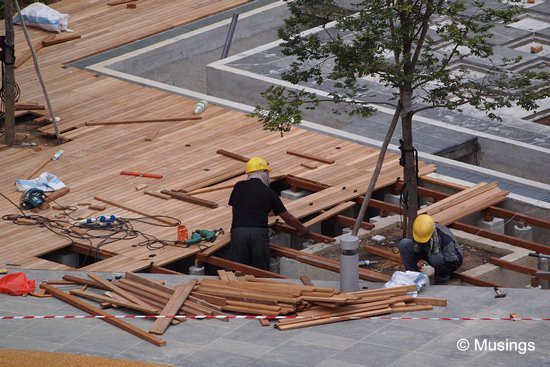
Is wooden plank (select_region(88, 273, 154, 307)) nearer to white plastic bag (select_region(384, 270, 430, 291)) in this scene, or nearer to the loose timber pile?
the loose timber pile

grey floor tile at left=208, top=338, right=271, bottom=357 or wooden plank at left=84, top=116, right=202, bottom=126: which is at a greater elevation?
wooden plank at left=84, top=116, right=202, bottom=126

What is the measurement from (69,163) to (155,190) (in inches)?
67.5

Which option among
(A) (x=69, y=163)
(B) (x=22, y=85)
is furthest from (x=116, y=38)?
(A) (x=69, y=163)

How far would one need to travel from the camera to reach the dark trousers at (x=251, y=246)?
1541cm

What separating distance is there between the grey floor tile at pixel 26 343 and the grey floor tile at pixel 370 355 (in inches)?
108

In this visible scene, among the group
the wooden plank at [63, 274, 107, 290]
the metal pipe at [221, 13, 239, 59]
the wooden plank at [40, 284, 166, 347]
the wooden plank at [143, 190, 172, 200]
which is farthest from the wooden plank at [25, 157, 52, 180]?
the metal pipe at [221, 13, 239, 59]

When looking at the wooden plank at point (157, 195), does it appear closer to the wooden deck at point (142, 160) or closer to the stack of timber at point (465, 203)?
the wooden deck at point (142, 160)

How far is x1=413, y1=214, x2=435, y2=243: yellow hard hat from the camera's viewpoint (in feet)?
46.1

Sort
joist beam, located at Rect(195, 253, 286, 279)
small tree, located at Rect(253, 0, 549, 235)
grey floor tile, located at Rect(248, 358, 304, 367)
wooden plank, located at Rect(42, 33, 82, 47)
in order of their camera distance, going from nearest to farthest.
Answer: grey floor tile, located at Rect(248, 358, 304, 367) < small tree, located at Rect(253, 0, 549, 235) < joist beam, located at Rect(195, 253, 286, 279) < wooden plank, located at Rect(42, 33, 82, 47)

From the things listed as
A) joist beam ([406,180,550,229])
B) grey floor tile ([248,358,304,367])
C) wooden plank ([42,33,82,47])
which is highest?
wooden plank ([42,33,82,47])

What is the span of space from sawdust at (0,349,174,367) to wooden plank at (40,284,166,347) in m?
0.55

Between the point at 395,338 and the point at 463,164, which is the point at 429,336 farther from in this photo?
the point at 463,164

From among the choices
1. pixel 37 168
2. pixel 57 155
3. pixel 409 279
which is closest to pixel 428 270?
pixel 409 279

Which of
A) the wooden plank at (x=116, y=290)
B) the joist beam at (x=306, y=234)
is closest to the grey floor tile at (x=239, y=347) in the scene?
the wooden plank at (x=116, y=290)
